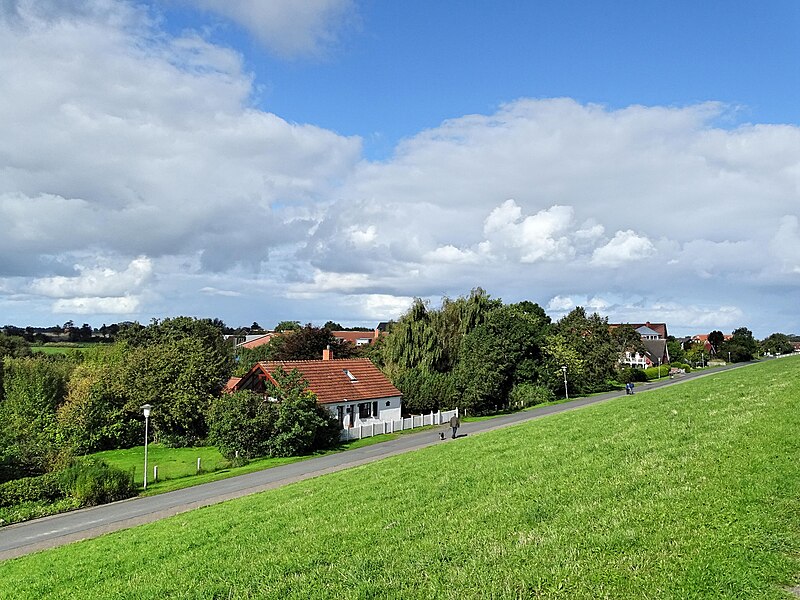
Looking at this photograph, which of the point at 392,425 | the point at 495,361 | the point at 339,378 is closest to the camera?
the point at 392,425

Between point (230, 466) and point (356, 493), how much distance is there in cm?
1994

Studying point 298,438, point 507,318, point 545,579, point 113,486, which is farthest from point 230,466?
point 507,318

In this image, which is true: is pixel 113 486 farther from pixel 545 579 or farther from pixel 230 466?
pixel 545 579

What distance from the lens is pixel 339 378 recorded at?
4391 centimetres

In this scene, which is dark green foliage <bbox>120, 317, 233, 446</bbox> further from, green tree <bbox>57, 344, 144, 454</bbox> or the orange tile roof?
the orange tile roof

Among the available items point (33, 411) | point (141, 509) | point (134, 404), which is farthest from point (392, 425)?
point (33, 411)

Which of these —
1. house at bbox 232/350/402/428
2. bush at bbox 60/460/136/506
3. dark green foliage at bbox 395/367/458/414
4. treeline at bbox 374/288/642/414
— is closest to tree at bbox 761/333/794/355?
treeline at bbox 374/288/642/414

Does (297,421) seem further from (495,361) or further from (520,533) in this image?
(520,533)

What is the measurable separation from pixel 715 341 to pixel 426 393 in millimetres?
114712

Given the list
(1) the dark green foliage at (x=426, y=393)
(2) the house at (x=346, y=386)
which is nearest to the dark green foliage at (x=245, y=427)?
Result: (2) the house at (x=346, y=386)

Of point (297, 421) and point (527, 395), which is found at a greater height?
point (297, 421)

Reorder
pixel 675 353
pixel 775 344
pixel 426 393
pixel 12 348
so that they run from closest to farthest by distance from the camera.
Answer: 1. pixel 426 393
2. pixel 12 348
3. pixel 675 353
4. pixel 775 344

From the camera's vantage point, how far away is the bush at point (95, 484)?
24281 mm

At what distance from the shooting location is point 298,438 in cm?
3384
